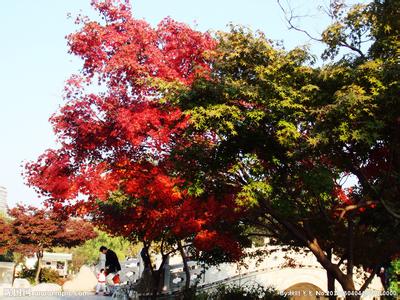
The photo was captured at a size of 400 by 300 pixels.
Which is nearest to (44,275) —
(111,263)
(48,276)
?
(48,276)

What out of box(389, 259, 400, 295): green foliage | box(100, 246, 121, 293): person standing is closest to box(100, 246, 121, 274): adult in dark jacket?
box(100, 246, 121, 293): person standing

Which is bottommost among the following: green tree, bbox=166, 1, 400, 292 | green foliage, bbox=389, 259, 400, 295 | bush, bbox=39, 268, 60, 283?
green foliage, bbox=389, 259, 400, 295

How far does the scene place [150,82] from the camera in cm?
1178

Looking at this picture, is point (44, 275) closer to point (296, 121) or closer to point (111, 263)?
point (111, 263)

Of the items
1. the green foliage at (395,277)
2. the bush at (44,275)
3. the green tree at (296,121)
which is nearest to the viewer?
the green tree at (296,121)

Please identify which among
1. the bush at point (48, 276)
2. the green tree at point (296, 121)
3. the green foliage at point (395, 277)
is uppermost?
the green tree at point (296, 121)

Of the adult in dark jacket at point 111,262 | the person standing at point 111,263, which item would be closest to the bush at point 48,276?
the person standing at point 111,263

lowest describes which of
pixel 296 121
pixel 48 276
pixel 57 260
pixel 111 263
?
pixel 111 263

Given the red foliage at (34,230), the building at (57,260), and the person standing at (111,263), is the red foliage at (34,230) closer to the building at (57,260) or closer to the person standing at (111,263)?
the building at (57,260)

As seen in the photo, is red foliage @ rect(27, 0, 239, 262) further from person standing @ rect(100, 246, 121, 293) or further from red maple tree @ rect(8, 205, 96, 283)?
red maple tree @ rect(8, 205, 96, 283)

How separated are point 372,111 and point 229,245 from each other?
7837mm

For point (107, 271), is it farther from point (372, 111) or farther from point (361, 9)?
point (361, 9)

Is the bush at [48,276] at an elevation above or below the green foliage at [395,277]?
above

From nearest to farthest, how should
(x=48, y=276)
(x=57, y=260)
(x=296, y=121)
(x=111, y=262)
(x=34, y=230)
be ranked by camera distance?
(x=296, y=121)
(x=111, y=262)
(x=34, y=230)
(x=48, y=276)
(x=57, y=260)
